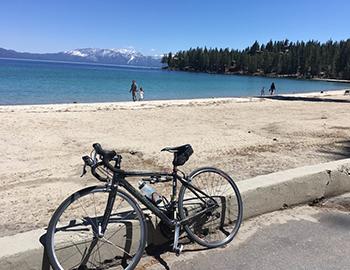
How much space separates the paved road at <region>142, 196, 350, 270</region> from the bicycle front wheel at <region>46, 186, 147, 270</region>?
0.32 m

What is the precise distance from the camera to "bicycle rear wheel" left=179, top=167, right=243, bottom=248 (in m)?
4.27

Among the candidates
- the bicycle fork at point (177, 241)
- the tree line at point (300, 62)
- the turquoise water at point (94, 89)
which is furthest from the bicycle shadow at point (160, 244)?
the tree line at point (300, 62)

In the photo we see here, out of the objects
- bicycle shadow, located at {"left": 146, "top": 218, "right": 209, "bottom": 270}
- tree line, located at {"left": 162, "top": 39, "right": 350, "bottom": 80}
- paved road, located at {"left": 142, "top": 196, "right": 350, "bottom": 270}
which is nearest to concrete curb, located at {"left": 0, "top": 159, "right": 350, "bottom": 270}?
bicycle shadow, located at {"left": 146, "top": 218, "right": 209, "bottom": 270}

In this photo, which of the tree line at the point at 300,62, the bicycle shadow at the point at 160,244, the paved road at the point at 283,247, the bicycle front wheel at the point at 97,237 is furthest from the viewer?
the tree line at the point at 300,62

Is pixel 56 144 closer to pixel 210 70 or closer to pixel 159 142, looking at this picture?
pixel 159 142

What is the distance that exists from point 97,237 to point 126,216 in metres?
0.35

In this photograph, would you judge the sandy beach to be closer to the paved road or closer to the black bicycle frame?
the black bicycle frame

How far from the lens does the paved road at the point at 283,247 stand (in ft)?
12.9

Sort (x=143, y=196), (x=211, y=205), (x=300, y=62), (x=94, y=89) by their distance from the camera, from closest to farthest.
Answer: (x=143, y=196)
(x=211, y=205)
(x=94, y=89)
(x=300, y=62)

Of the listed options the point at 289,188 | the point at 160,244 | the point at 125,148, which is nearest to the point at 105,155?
the point at 160,244

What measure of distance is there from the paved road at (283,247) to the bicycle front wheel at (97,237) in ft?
1.06

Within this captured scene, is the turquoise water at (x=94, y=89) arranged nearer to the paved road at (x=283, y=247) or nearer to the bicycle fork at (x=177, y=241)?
the paved road at (x=283, y=247)

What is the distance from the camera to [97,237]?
143 inches

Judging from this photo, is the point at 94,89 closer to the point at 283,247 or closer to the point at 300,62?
the point at 283,247
